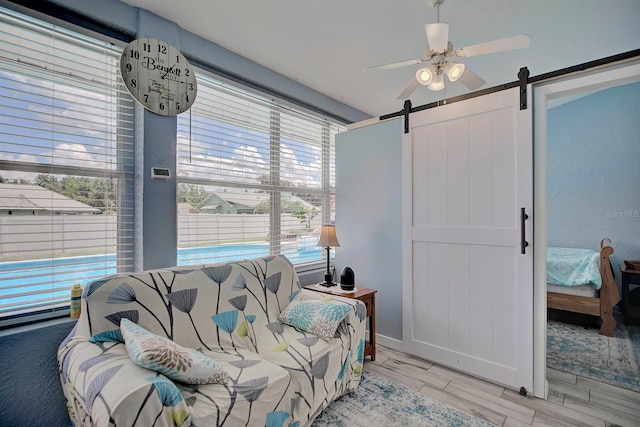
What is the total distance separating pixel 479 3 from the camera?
1.99m

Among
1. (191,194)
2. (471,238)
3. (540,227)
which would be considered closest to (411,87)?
(471,238)

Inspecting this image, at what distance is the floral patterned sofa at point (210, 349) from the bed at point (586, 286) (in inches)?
99.1

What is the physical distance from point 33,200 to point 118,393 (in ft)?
4.70

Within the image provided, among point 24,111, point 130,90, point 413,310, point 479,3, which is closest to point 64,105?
point 24,111

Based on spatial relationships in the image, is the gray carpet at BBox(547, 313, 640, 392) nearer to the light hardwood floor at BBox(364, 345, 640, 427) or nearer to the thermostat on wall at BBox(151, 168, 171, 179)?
the light hardwood floor at BBox(364, 345, 640, 427)

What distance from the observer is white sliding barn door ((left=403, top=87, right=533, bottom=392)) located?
6.84ft

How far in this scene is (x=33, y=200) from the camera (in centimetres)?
177

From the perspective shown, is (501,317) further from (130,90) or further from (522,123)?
(130,90)

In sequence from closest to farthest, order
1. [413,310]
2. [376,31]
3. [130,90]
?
[130,90]
[376,31]
[413,310]

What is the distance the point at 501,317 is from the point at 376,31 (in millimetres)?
Answer: 2338

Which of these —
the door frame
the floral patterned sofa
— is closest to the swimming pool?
the floral patterned sofa

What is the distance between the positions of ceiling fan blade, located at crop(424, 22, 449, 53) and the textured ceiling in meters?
0.30

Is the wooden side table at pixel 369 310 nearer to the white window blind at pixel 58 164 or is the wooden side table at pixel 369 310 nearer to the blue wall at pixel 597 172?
the white window blind at pixel 58 164

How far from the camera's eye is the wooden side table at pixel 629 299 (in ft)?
10.6
